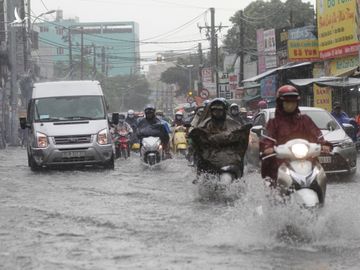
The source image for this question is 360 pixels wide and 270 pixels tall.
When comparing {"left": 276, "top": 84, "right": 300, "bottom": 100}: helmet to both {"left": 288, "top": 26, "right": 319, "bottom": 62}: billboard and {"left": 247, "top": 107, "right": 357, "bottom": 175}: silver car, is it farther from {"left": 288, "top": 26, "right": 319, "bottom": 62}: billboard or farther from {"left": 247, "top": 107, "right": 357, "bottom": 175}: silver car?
{"left": 288, "top": 26, "right": 319, "bottom": 62}: billboard

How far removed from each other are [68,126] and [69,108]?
78 cm

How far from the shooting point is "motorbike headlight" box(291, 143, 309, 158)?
7891 millimetres

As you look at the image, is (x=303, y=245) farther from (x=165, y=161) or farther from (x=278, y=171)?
(x=165, y=161)

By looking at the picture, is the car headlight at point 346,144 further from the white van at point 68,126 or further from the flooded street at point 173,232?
the white van at point 68,126

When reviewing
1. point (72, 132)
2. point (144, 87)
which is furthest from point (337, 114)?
point (144, 87)

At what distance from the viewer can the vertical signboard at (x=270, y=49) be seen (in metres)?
43.6

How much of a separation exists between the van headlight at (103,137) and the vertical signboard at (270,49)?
25.7 meters

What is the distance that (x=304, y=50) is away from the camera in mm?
33438

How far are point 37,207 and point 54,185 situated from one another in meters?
3.62

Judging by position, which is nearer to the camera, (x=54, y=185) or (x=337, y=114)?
(x=54, y=185)

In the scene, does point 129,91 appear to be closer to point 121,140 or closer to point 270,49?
point 270,49

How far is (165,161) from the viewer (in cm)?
1964

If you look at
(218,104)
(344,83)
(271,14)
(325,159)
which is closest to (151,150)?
(325,159)

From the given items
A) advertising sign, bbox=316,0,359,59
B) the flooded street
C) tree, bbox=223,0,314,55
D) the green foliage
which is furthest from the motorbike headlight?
the green foliage
